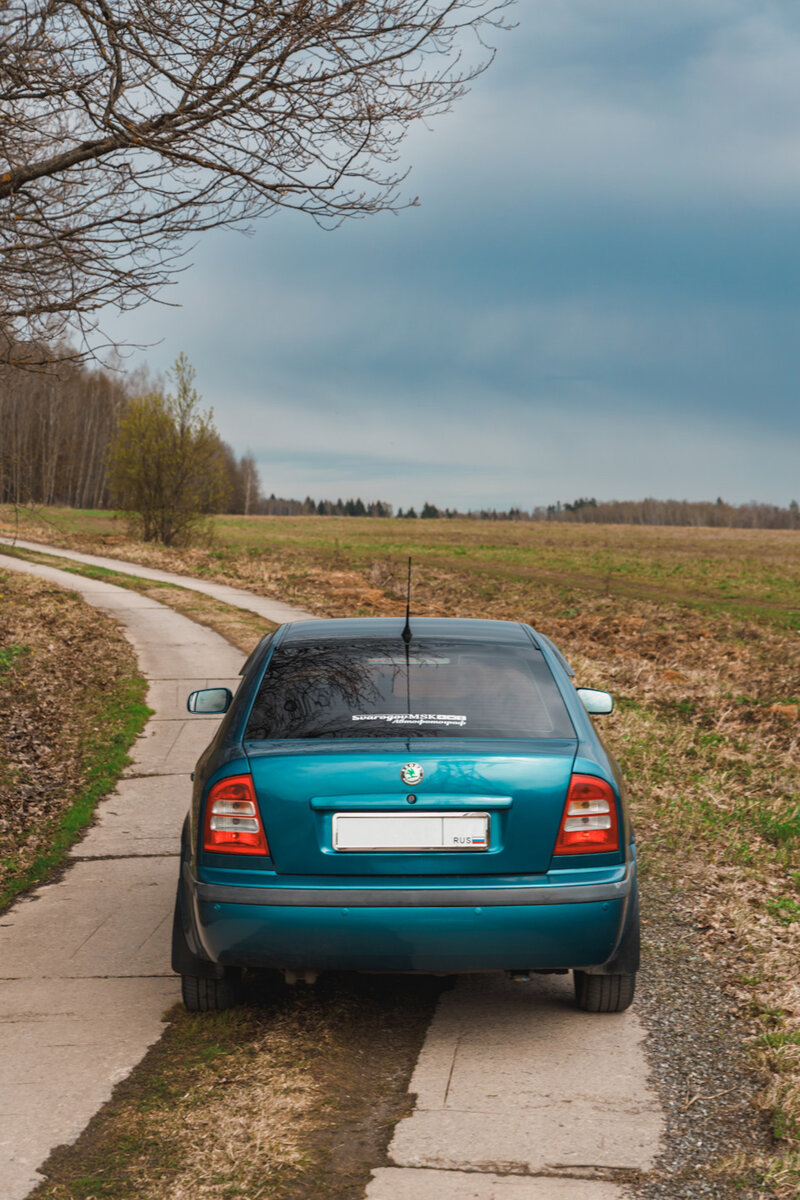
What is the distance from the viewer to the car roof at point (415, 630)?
4.83 meters

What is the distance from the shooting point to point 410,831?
147 inches

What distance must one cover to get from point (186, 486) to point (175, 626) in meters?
18.1

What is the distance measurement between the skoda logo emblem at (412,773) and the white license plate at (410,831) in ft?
0.36

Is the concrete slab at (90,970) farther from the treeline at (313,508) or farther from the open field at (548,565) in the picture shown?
the treeline at (313,508)

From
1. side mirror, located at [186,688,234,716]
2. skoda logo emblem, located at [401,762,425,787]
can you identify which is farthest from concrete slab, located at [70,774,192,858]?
skoda logo emblem, located at [401,762,425,787]

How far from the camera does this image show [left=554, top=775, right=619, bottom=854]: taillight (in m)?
3.79

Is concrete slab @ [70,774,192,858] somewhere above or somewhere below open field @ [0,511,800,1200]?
below

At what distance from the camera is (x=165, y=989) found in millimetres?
4590

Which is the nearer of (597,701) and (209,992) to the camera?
(209,992)

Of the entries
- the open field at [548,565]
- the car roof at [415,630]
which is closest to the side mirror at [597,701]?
the car roof at [415,630]

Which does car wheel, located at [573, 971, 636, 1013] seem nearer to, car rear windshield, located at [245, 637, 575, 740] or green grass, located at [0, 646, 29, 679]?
car rear windshield, located at [245, 637, 575, 740]

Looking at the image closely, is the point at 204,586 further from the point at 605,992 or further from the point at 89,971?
the point at 605,992

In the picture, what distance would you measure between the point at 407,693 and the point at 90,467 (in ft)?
344

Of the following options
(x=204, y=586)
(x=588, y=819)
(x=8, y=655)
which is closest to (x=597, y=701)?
(x=588, y=819)
